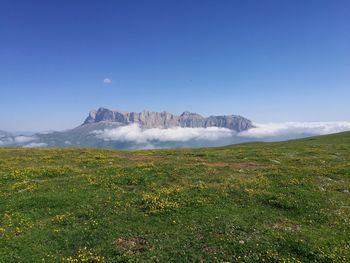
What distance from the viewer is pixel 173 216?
21156mm

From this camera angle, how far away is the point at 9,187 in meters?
27.9

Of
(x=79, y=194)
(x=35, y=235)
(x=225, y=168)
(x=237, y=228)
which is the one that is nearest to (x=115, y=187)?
(x=79, y=194)

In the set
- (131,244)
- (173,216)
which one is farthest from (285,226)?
(131,244)

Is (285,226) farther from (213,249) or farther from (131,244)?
(131,244)

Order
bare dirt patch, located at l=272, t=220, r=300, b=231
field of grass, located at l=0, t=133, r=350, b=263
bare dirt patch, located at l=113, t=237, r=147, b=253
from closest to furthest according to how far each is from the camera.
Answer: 1. field of grass, located at l=0, t=133, r=350, b=263
2. bare dirt patch, located at l=113, t=237, r=147, b=253
3. bare dirt patch, located at l=272, t=220, r=300, b=231

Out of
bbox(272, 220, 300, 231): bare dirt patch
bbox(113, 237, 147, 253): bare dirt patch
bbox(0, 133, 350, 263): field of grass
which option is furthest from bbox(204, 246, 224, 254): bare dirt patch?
bbox(272, 220, 300, 231): bare dirt patch

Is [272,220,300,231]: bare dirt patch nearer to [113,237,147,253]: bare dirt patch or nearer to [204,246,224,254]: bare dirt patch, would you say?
[204,246,224,254]: bare dirt patch

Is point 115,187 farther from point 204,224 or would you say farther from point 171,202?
point 204,224

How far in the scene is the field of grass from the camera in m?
16.1

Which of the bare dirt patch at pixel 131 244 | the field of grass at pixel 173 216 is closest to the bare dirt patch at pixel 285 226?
the field of grass at pixel 173 216

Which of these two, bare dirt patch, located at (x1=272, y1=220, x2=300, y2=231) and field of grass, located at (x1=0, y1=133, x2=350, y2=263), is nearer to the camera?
field of grass, located at (x1=0, y1=133, x2=350, y2=263)

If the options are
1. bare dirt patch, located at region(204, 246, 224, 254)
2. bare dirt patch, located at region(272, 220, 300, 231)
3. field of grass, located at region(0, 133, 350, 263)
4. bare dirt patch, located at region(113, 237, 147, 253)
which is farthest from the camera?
bare dirt patch, located at region(272, 220, 300, 231)

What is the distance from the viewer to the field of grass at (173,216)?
16102 mm

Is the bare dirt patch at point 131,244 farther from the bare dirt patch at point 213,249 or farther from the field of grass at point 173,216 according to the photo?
the bare dirt patch at point 213,249
